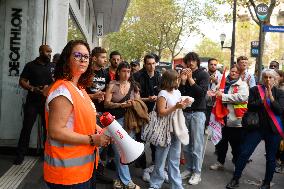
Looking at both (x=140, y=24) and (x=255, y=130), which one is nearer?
(x=255, y=130)

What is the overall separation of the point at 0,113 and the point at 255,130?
14.5ft

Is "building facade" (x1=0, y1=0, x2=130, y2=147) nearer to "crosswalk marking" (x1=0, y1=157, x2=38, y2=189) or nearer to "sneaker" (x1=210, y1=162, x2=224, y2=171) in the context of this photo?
"crosswalk marking" (x1=0, y1=157, x2=38, y2=189)

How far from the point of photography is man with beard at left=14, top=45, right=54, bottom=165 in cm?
665

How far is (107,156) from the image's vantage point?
721 centimetres

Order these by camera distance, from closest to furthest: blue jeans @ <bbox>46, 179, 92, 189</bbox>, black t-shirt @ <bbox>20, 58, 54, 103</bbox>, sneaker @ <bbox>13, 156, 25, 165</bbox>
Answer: blue jeans @ <bbox>46, 179, 92, 189</bbox> < sneaker @ <bbox>13, 156, 25, 165</bbox> < black t-shirt @ <bbox>20, 58, 54, 103</bbox>

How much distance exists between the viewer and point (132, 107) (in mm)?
5785

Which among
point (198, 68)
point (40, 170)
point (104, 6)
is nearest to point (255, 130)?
point (198, 68)

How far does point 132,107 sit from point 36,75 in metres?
1.90

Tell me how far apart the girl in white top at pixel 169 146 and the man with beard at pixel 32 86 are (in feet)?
7.29

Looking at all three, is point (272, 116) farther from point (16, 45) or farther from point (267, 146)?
point (16, 45)

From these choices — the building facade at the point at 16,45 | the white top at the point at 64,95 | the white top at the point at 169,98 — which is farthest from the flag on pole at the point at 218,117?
the white top at the point at 64,95

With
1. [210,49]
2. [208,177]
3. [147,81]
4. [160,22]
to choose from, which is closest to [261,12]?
[147,81]

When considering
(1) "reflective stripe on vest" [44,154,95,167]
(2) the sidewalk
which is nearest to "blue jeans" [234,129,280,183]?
(2) the sidewalk

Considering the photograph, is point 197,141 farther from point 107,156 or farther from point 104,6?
point 104,6
